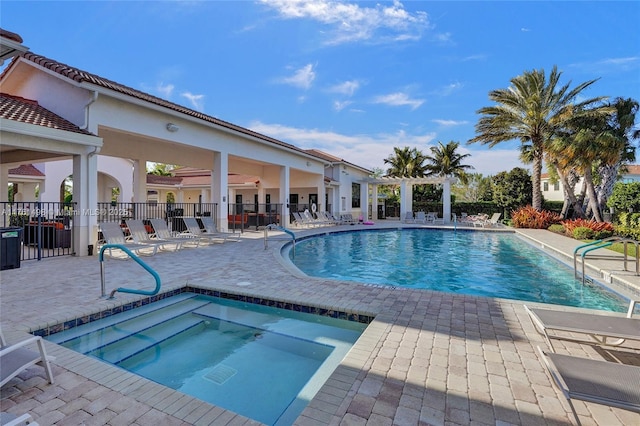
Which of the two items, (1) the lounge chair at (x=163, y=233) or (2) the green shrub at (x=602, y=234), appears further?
(2) the green shrub at (x=602, y=234)

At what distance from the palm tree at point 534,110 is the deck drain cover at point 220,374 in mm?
24240

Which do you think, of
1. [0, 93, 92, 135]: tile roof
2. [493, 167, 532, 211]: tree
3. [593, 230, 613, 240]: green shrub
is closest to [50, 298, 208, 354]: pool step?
[0, 93, 92, 135]: tile roof

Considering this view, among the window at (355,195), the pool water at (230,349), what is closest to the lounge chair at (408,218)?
the window at (355,195)

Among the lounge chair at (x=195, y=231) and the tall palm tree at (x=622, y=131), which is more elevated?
the tall palm tree at (x=622, y=131)

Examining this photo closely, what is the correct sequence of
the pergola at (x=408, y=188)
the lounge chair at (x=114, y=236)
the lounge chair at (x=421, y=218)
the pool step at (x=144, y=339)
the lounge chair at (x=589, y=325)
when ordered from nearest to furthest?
the lounge chair at (x=589, y=325) → the pool step at (x=144, y=339) → the lounge chair at (x=114, y=236) → the lounge chair at (x=421, y=218) → the pergola at (x=408, y=188)

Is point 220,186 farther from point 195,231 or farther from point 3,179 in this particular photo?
point 3,179

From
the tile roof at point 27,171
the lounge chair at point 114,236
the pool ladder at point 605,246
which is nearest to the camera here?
the pool ladder at point 605,246

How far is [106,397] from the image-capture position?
2824 mm

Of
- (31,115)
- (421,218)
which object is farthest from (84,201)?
(421,218)

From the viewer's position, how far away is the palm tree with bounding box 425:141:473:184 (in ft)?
126

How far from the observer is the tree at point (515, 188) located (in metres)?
28.7

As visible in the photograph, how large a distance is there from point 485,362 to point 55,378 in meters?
4.36

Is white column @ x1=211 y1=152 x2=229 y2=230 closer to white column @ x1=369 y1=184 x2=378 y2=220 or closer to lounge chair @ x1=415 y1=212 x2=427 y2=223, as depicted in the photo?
lounge chair @ x1=415 y1=212 x2=427 y2=223

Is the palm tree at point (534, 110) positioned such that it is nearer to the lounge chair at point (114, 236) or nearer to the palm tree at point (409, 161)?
the palm tree at point (409, 161)
